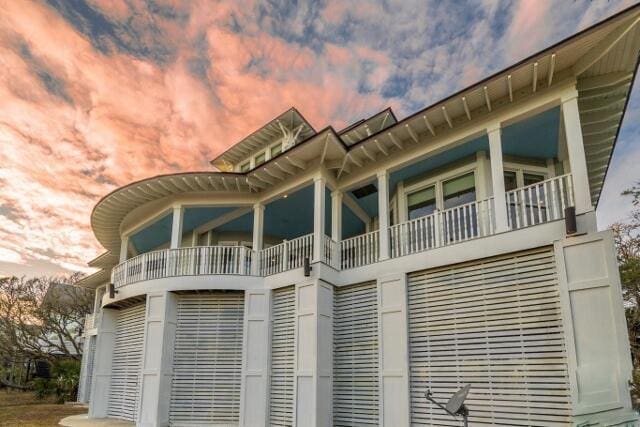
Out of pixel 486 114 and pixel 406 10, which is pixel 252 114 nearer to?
pixel 406 10

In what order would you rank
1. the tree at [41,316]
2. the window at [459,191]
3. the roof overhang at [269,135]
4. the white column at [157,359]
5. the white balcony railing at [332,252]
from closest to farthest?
the window at [459,191], the white balcony railing at [332,252], the white column at [157,359], the roof overhang at [269,135], the tree at [41,316]

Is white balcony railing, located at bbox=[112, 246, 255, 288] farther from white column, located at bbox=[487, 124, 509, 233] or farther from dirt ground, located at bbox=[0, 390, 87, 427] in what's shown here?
white column, located at bbox=[487, 124, 509, 233]

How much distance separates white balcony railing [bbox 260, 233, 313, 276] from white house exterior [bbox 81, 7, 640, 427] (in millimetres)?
67

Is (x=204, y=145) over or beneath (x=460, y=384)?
over

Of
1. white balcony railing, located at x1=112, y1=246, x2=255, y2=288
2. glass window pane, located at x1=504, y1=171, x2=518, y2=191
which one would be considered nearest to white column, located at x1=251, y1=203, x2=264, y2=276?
white balcony railing, located at x1=112, y1=246, x2=255, y2=288

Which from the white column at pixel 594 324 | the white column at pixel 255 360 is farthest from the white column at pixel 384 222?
the white column at pixel 594 324

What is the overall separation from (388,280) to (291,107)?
870 centimetres

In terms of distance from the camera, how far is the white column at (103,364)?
1249 cm

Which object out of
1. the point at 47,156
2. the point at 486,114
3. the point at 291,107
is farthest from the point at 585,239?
the point at 47,156

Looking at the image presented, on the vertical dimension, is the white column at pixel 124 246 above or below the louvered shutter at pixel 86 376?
above

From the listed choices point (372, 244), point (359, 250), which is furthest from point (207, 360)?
point (372, 244)

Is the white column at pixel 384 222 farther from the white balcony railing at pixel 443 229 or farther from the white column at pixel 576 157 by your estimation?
the white column at pixel 576 157

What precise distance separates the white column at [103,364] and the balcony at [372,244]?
4.68ft

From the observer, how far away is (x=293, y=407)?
337 inches
